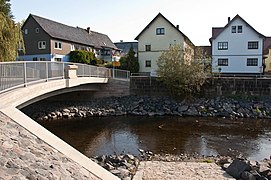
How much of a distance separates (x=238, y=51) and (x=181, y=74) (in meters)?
15.5

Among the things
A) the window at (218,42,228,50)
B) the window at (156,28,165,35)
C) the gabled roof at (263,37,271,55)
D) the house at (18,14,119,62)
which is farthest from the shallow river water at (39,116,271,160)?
the gabled roof at (263,37,271,55)

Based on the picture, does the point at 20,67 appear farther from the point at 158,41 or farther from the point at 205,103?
the point at 158,41

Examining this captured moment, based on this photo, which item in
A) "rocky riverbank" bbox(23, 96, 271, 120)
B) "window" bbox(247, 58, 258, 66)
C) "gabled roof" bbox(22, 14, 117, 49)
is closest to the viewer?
"rocky riverbank" bbox(23, 96, 271, 120)

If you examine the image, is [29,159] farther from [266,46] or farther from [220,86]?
[266,46]

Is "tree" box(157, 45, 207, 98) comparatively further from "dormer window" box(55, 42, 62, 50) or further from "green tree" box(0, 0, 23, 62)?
"dormer window" box(55, 42, 62, 50)

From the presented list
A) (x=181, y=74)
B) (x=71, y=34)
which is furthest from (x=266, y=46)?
(x=71, y=34)

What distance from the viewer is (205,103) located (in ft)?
83.1

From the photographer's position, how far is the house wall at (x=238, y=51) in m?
35.9

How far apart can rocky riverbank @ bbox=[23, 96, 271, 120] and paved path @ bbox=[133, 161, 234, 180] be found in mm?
14116

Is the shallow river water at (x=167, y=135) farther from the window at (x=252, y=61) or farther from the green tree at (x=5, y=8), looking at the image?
the window at (x=252, y=61)

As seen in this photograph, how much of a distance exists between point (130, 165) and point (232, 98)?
19.1 meters

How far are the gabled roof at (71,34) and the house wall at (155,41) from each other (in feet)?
37.7

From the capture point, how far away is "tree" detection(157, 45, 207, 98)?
2527cm

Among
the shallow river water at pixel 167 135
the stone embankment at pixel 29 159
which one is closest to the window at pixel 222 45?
the shallow river water at pixel 167 135
